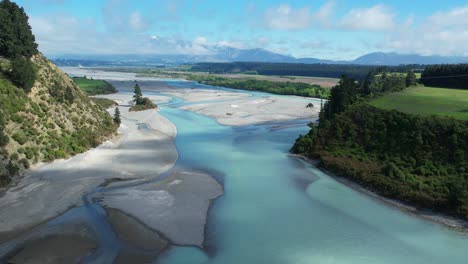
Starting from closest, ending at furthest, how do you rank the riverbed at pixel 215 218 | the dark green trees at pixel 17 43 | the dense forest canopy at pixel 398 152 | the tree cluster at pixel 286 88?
the riverbed at pixel 215 218 < the dense forest canopy at pixel 398 152 < the dark green trees at pixel 17 43 < the tree cluster at pixel 286 88

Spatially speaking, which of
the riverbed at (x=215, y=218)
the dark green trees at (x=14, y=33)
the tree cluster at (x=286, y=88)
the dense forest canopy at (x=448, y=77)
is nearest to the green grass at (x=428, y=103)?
the riverbed at (x=215, y=218)

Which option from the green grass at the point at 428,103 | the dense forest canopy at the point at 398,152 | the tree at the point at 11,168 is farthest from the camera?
the green grass at the point at 428,103

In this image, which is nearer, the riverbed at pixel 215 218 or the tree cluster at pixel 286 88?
the riverbed at pixel 215 218

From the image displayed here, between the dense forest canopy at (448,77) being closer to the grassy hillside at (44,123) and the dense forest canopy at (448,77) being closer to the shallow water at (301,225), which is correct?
the shallow water at (301,225)

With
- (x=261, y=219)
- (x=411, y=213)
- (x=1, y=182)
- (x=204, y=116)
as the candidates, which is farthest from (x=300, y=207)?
(x=204, y=116)

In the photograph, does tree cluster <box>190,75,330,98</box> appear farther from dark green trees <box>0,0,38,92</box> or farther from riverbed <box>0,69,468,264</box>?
dark green trees <box>0,0,38,92</box>

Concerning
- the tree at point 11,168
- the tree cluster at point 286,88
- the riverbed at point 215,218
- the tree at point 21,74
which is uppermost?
the tree at point 21,74

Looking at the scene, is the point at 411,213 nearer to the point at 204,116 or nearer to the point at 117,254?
the point at 117,254
